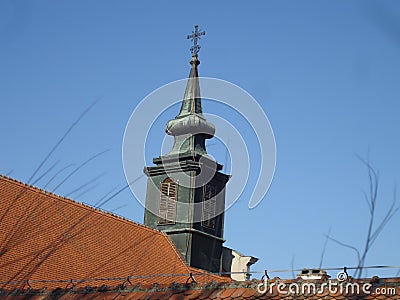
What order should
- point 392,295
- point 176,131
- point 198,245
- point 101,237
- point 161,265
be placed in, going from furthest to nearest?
point 176,131, point 198,245, point 161,265, point 101,237, point 392,295

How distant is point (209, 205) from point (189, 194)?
1.23m

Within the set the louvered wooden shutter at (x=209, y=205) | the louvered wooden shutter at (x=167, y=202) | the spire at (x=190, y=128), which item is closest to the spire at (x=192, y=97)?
the spire at (x=190, y=128)

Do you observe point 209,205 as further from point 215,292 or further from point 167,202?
point 215,292

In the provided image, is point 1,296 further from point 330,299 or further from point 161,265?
point 161,265

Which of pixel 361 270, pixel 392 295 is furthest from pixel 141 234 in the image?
pixel 361 270

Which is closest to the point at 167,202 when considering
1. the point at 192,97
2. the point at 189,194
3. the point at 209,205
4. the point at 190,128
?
the point at 189,194

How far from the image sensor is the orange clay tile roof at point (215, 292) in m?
7.34

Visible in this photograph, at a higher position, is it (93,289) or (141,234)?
(141,234)

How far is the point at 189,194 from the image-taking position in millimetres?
27938

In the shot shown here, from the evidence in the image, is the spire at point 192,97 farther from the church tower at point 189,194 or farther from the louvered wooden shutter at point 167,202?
the louvered wooden shutter at point 167,202

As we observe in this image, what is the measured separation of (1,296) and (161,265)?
54.5ft

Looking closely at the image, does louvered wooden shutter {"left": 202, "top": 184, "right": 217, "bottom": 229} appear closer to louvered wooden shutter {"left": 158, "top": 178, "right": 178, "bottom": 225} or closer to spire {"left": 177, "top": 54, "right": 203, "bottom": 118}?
louvered wooden shutter {"left": 158, "top": 178, "right": 178, "bottom": 225}

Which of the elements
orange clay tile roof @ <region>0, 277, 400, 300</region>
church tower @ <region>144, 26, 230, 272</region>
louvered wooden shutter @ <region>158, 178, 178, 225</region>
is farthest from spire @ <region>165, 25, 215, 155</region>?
orange clay tile roof @ <region>0, 277, 400, 300</region>

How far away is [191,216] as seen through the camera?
2742cm
